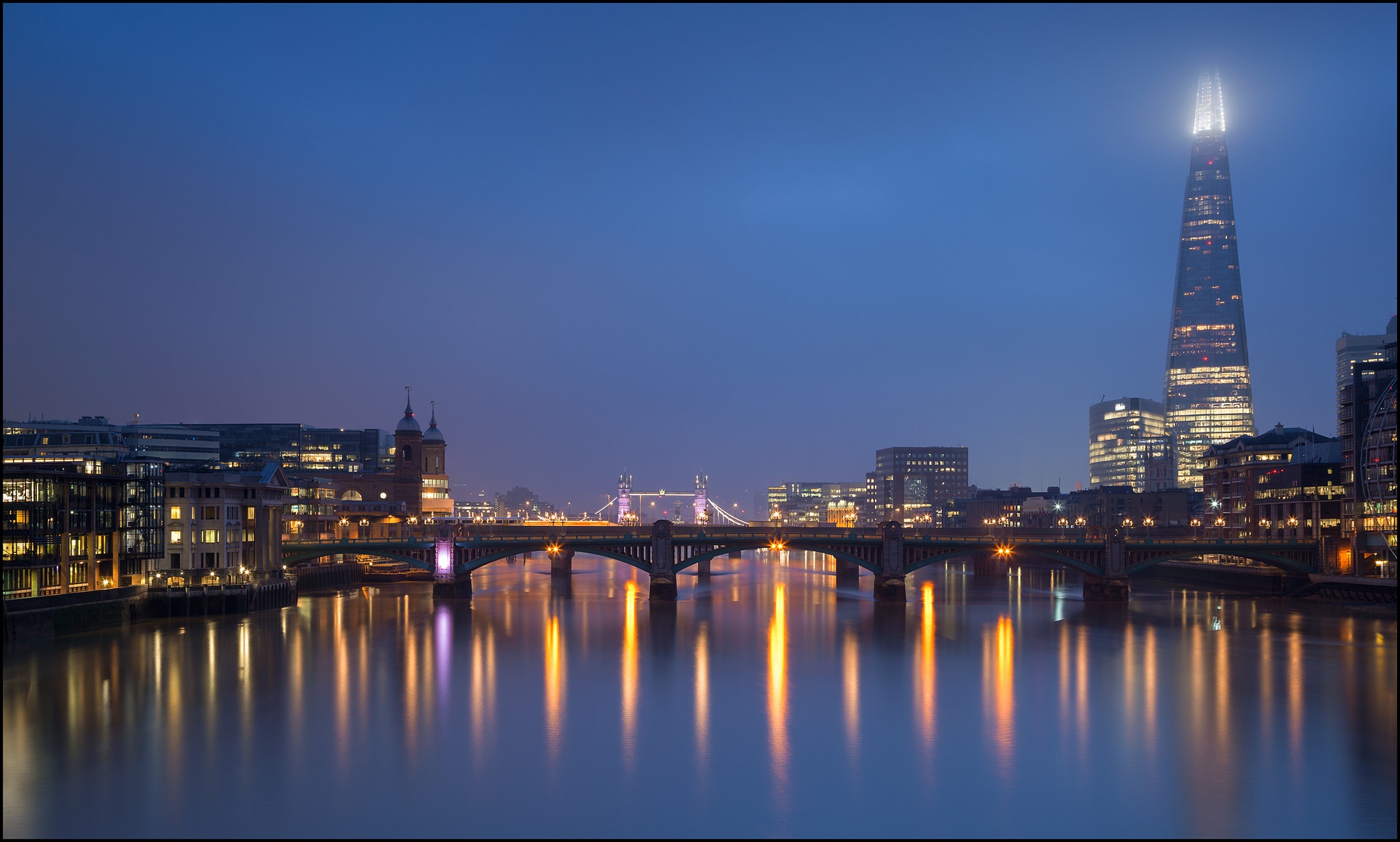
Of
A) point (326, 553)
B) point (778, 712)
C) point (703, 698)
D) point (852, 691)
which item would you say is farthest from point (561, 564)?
point (778, 712)

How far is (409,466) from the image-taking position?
178 m

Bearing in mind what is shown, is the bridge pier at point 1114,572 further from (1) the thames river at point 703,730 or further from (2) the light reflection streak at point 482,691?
(2) the light reflection streak at point 482,691

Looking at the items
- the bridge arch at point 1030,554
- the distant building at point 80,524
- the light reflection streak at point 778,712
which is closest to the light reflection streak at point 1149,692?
the light reflection streak at point 778,712

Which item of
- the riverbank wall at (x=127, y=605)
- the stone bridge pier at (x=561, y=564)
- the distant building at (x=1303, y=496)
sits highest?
the distant building at (x=1303, y=496)

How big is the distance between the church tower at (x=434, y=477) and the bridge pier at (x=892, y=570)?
104 meters

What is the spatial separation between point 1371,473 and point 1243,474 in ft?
144

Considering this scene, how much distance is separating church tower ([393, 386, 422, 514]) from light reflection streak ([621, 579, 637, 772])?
277 feet

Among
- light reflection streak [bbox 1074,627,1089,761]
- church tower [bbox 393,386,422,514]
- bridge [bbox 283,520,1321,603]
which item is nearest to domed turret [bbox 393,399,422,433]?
church tower [bbox 393,386,422,514]

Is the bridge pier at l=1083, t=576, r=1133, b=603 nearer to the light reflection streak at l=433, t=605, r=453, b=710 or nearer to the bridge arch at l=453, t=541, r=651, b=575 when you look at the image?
the bridge arch at l=453, t=541, r=651, b=575

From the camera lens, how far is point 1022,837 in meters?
33.8

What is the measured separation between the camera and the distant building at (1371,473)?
321ft

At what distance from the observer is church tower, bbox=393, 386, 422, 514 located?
176125 millimetres

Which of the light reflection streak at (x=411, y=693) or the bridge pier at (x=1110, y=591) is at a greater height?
the light reflection streak at (x=411, y=693)

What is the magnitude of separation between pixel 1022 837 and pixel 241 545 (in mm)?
84406
